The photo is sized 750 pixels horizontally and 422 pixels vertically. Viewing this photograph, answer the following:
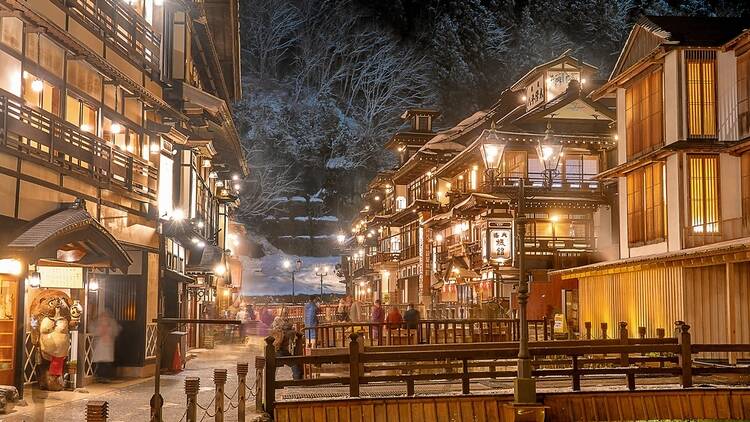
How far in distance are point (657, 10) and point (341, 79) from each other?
3059cm

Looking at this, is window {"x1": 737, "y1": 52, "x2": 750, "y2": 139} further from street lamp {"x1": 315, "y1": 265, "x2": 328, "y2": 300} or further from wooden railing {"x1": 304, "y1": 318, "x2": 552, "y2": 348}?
street lamp {"x1": 315, "y1": 265, "x2": 328, "y2": 300}

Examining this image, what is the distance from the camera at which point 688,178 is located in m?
26.5

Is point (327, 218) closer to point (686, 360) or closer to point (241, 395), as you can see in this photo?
point (686, 360)

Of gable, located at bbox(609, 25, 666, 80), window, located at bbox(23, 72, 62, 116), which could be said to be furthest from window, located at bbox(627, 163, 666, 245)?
window, located at bbox(23, 72, 62, 116)

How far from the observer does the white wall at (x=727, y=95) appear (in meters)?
25.8

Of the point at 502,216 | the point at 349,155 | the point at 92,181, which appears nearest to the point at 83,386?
the point at 92,181

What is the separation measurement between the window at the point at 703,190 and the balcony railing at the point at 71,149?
56.7ft

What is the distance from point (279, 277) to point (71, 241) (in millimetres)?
62180

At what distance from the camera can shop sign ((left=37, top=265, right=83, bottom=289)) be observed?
1922cm

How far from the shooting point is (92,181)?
62.8 ft

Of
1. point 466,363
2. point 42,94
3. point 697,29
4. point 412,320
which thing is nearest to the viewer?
point 466,363

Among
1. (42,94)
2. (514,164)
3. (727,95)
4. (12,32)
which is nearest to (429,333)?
(727,95)

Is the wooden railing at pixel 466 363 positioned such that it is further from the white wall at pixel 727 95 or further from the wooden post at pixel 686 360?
the white wall at pixel 727 95

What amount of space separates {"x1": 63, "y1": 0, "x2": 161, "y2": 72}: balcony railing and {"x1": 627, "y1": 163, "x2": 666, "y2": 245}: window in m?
17.4
